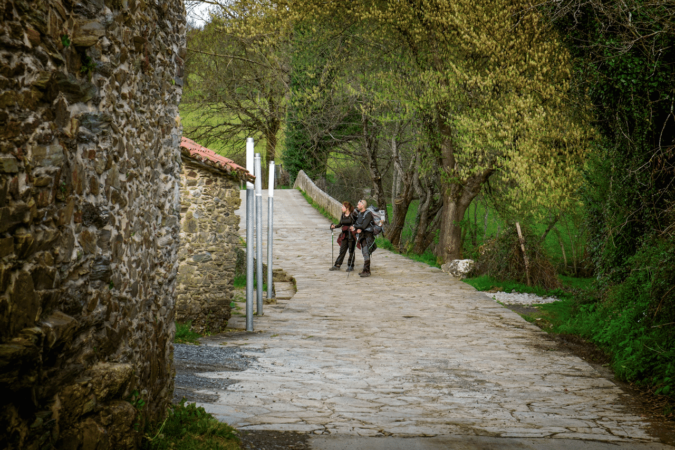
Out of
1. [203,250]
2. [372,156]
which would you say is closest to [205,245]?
[203,250]

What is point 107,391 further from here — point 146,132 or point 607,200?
point 607,200

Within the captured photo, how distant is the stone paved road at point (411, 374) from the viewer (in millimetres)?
5824

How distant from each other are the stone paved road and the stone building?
2.94 ft

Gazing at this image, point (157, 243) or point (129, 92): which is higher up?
point (129, 92)

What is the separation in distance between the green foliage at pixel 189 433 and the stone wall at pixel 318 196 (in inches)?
892

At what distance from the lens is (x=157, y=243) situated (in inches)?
171

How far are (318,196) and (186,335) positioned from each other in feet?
72.8

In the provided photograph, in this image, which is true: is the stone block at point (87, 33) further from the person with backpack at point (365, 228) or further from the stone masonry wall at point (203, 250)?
the person with backpack at point (365, 228)

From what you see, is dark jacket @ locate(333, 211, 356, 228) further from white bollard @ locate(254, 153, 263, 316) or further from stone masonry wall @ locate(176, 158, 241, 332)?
stone masonry wall @ locate(176, 158, 241, 332)

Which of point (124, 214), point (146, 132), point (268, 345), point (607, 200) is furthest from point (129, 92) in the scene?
point (607, 200)

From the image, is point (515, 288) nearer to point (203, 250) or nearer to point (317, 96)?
point (203, 250)

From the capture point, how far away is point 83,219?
3143mm

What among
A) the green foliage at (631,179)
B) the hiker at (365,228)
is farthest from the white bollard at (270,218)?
the green foliage at (631,179)

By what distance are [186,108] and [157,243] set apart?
28943 mm
